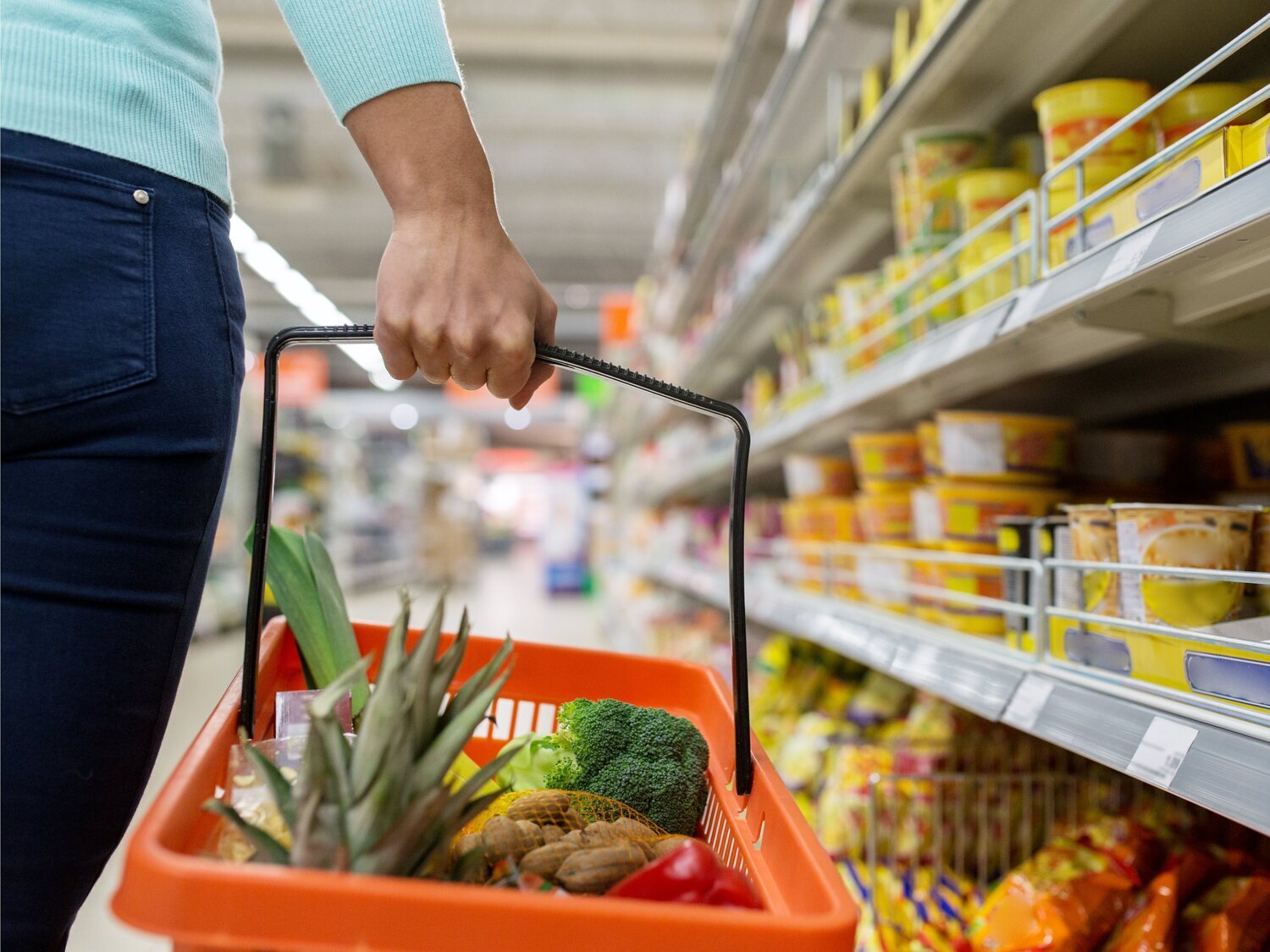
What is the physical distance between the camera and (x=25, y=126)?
2.40ft

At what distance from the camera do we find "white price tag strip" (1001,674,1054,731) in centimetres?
109

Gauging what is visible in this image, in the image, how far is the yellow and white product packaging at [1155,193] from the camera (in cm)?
88

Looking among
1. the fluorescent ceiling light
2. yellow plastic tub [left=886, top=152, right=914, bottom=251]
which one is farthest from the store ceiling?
→ yellow plastic tub [left=886, top=152, right=914, bottom=251]

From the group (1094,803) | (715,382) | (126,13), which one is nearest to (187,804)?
(126,13)

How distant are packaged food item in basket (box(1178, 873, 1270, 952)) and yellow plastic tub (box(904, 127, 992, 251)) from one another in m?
0.99

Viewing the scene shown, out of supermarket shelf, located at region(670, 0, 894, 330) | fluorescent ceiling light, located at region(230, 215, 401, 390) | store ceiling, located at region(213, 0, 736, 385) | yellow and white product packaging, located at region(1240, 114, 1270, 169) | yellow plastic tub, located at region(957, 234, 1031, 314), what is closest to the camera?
yellow and white product packaging, located at region(1240, 114, 1270, 169)

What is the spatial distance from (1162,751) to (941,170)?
103cm

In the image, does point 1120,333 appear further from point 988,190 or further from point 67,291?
point 67,291

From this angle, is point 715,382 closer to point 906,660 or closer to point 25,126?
point 906,660

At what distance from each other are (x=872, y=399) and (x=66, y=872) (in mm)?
1389

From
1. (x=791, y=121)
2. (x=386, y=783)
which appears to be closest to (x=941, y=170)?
(x=791, y=121)

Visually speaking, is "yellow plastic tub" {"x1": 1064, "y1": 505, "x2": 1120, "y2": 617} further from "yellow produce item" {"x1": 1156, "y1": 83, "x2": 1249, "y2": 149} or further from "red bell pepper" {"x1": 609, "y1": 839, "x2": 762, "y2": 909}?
"red bell pepper" {"x1": 609, "y1": 839, "x2": 762, "y2": 909}

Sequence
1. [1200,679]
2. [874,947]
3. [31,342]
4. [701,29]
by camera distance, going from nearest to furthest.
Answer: [31,342] < [1200,679] < [874,947] < [701,29]

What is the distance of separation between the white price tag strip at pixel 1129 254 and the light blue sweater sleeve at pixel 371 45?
25.6 inches
